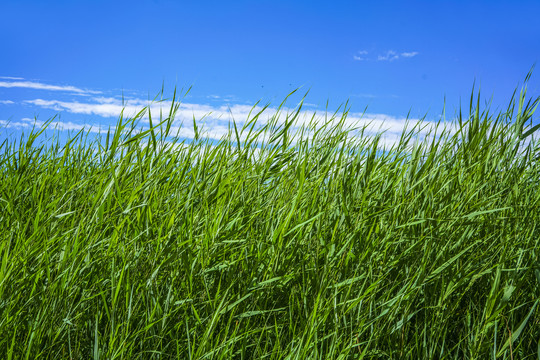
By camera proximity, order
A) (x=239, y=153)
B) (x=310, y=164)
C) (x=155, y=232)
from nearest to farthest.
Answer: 1. (x=155, y=232)
2. (x=310, y=164)
3. (x=239, y=153)

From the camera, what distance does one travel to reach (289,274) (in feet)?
7.20

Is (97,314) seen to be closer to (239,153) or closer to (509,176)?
(239,153)

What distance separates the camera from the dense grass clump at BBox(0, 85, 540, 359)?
6.62 ft

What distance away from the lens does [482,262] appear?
92.7 inches

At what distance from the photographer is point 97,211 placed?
238 cm

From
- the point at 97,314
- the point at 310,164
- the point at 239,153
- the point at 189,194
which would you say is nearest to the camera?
the point at 97,314

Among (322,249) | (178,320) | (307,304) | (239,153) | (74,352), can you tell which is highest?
(239,153)

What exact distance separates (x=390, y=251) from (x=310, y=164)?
0.85 m

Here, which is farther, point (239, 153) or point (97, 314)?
point (239, 153)

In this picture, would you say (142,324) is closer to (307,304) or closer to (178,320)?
(178,320)

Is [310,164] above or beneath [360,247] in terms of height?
above

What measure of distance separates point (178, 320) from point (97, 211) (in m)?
0.66

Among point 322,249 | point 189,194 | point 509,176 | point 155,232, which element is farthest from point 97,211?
point 509,176

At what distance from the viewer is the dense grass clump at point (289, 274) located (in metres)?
2.02
